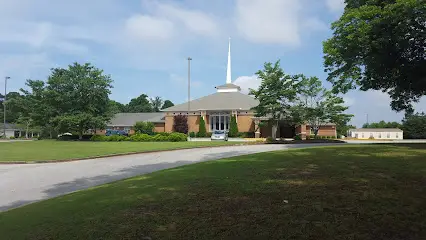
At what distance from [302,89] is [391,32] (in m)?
21.8

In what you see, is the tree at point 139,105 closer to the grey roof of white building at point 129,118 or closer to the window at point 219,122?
the grey roof of white building at point 129,118

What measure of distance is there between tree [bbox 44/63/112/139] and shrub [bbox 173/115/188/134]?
9.85 m

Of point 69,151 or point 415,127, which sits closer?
point 69,151

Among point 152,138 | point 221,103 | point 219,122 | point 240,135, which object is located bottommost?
point 152,138

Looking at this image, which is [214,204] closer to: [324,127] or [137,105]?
[324,127]

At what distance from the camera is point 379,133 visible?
2749 inches

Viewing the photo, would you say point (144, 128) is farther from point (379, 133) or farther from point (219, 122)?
point (379, 133)

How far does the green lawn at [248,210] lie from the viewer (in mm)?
5312

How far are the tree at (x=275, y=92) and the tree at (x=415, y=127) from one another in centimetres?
3042

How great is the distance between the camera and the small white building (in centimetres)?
6259

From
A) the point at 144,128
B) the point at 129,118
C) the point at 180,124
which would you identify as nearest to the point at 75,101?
the point at 144,128

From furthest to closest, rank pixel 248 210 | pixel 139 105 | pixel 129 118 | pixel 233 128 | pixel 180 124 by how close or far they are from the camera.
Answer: pixel 139 105, pixel 129 118, pixel 180 124, pixel 233 128, pixel 248 210

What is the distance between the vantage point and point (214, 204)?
664cm

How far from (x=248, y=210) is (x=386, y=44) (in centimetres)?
1169
